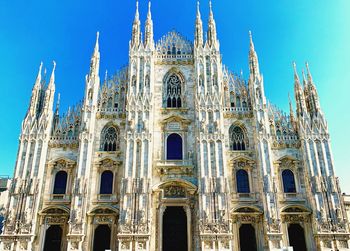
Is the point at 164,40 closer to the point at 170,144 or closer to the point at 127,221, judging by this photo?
the point at 170,144

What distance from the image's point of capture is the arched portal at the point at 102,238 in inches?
990

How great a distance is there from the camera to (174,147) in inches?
1125

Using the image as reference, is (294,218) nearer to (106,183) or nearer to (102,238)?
(102,238)

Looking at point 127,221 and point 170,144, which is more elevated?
point 170,144

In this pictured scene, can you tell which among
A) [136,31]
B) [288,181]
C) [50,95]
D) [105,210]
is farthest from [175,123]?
[50,95]

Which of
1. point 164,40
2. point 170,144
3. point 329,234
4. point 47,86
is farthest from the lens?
point 164,40

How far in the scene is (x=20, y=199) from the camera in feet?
82.8

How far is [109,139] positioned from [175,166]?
20.2 feet

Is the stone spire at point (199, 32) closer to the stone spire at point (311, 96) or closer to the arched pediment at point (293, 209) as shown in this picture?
the stone spire at point (311, 96)

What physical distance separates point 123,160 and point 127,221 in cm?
499

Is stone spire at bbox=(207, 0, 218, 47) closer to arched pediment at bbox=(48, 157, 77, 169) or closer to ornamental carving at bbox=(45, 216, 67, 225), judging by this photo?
arched pediment at bbox=(48, 157, 77, 169)

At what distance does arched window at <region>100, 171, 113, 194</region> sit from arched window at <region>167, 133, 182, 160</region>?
4.87 meters

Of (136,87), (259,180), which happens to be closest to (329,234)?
(259,180)

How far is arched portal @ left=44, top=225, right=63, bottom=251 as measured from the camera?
25.1 metres
